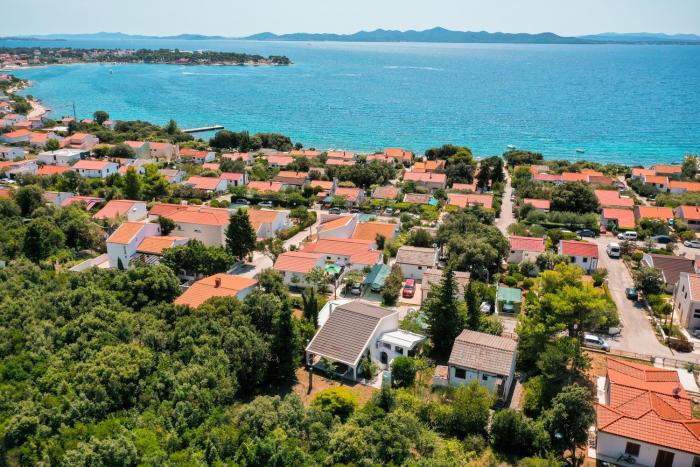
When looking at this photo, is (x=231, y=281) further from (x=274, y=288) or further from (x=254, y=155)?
(x=254, y=155)

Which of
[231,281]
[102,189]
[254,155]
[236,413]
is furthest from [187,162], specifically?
[236,413]

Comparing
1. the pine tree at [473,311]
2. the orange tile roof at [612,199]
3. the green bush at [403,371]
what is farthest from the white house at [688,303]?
the orange tile roof at [612,199]

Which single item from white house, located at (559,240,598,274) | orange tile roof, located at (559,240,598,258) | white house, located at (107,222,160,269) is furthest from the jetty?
white house, located at (559,240,598,274)

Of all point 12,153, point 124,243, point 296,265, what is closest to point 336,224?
point 296,265

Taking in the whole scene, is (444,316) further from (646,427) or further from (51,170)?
(51,170)

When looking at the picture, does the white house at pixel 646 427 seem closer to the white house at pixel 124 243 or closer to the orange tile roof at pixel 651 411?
the orange tile roof at pixel 651 411
